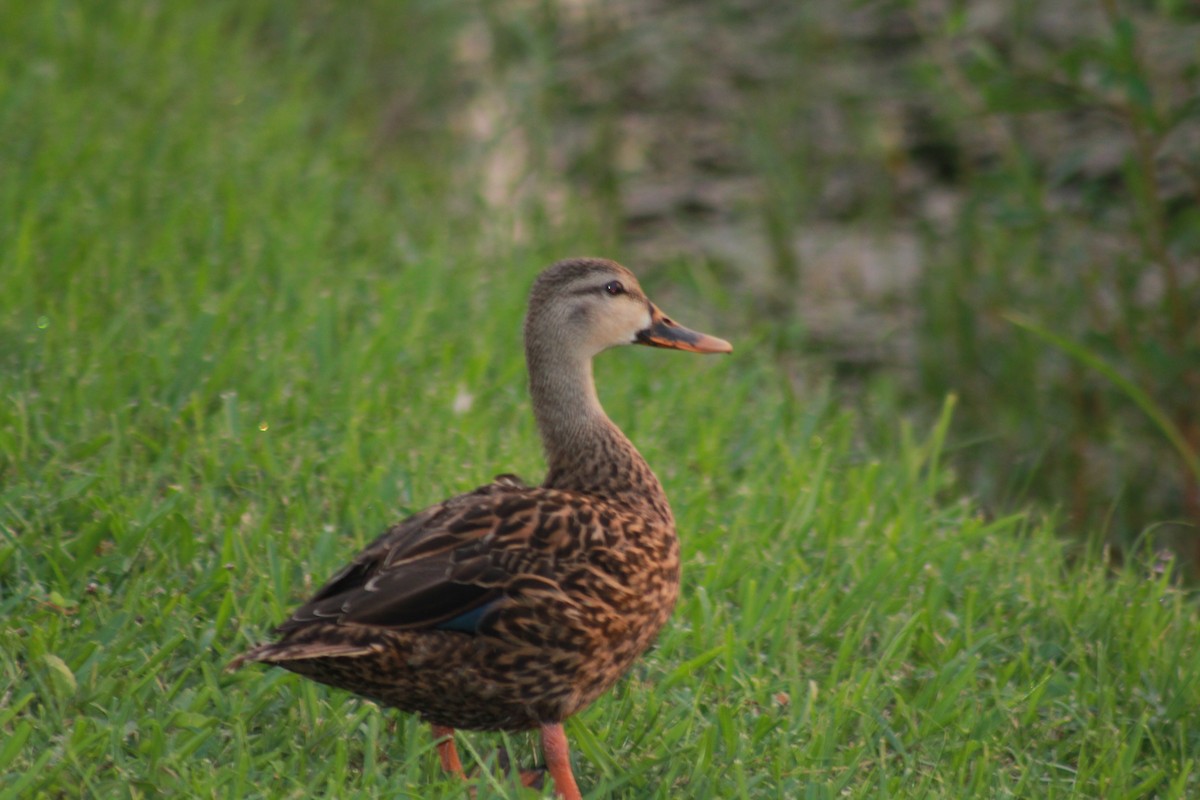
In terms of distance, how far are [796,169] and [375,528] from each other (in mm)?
4022

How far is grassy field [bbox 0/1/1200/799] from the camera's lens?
10.4 ft

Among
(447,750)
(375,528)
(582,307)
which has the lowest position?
(447,750)

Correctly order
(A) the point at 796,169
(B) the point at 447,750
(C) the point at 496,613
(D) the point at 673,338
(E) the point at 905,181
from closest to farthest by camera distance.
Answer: (C) the point at 496,613
(B) the point at 447,750
(D) the point at 673,338
(A) the point at 796,169
(E) the point at 905,181

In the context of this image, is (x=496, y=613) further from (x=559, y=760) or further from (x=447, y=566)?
(x=559, y=760)

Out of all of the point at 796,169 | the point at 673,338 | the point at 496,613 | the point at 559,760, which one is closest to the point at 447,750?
the point at 559,760

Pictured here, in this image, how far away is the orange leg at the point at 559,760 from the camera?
303 centimetres

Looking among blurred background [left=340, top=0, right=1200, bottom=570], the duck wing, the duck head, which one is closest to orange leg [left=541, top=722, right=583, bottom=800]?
the duck wing

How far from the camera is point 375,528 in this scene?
3934mm

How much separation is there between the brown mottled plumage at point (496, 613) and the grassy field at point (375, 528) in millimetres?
164

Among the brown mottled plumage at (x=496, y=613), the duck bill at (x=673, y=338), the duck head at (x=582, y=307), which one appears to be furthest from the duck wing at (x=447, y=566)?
the duck bill at (x=673, y=338)

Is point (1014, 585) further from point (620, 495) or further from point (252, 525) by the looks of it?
point (252, 525)

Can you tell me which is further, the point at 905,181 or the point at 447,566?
the point at 905,181

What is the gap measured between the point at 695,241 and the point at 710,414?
2.54 m

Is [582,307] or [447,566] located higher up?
[582,307]
